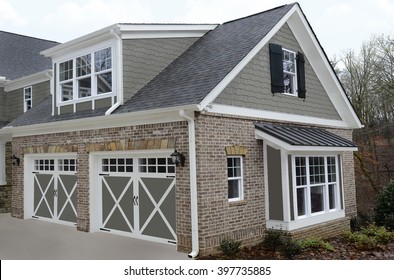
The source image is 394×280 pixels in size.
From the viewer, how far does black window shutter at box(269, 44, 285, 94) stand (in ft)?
35.0

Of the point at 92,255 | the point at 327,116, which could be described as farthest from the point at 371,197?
the point at 92,255

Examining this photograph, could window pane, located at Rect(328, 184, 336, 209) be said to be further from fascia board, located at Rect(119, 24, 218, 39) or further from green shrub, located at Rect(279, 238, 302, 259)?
fascia board, located at Rect(119, 24, 218, 39)

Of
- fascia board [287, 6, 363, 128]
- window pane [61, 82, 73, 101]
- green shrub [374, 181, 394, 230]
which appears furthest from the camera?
window pane [61, 82, 73, 101]

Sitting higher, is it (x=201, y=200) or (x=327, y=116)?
(x=327, y=116)

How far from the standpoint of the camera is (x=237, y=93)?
9.48 meters

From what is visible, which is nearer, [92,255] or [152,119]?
[92,255]

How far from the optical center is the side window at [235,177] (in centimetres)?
927

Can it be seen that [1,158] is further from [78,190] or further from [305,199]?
[305,199]

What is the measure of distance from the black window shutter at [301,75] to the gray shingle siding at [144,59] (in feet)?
12.0

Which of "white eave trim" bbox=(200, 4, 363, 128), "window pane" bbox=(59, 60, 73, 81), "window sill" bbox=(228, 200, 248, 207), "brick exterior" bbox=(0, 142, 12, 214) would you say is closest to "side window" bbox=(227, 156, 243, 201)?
"window sill" bbox=(228, 200, 248, 207)

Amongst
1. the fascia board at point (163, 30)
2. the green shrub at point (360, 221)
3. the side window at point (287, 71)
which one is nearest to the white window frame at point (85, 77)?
the fascia board at point (163, 30)

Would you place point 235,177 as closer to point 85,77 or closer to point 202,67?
point 202,67

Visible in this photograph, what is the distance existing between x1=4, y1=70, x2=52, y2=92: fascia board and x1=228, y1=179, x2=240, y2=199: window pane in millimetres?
9374

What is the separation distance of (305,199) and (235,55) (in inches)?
165
